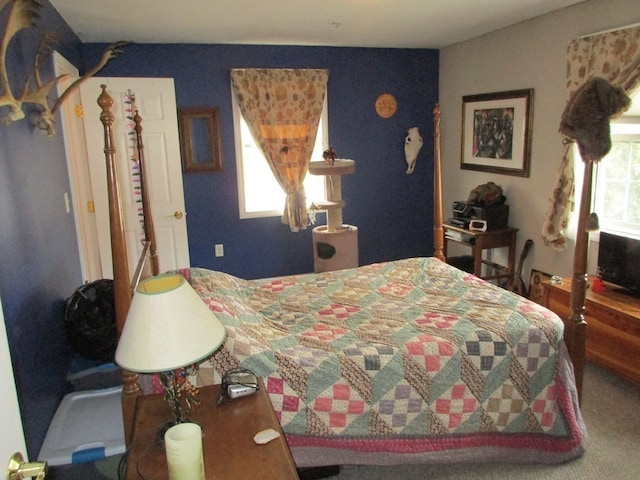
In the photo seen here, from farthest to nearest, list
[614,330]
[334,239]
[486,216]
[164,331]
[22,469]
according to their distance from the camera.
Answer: [334,239]
[486,216]
[614,330]
[164,331]
[22,469]

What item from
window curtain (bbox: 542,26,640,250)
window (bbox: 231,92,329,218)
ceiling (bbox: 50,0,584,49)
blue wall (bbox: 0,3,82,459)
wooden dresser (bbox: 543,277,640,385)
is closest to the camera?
blue wall (bbox: 0,3,82,459)

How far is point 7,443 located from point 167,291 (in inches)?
18.3

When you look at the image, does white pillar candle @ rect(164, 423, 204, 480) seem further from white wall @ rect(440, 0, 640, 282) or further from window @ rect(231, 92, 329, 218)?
window @ rect(231, 92, 329, 218)

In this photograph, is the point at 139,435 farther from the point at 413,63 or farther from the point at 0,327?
the point at 413,63

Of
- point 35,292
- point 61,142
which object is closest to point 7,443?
point 35,292

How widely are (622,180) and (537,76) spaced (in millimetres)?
1068

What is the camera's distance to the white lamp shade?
1.25 meters

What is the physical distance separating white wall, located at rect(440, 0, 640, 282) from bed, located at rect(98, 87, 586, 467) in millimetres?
1721

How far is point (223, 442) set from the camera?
1455 mm

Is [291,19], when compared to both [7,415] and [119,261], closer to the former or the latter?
[119,261]

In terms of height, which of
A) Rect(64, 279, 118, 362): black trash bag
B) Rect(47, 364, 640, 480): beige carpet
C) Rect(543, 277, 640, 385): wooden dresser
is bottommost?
Rect(47, 364, 640, 480): beige carpet

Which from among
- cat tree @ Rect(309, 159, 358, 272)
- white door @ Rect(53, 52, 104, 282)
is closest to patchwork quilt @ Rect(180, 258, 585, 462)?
white door @ Rect(53, 52, 104, 282)

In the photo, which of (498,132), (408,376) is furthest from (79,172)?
(498,132)

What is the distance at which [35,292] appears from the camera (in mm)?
2148
